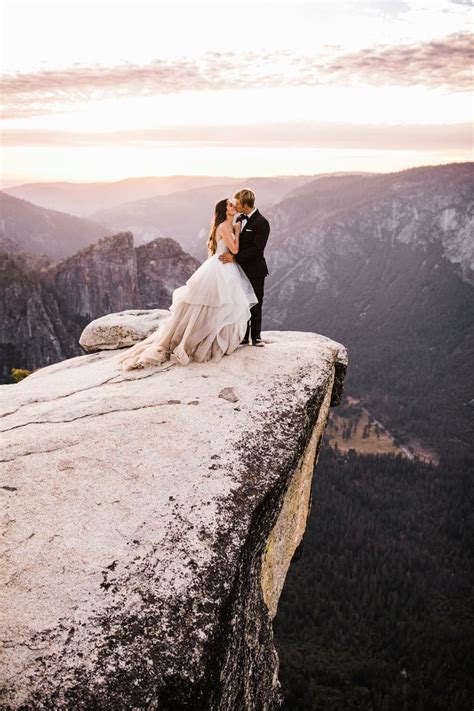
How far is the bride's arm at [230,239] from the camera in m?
11.6

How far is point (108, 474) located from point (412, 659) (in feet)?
315

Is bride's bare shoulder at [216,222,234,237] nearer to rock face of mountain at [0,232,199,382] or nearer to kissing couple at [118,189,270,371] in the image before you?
kissing couple at [118,189,270,371]

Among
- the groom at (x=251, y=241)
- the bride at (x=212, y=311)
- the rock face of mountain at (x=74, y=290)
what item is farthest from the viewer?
the rock face of mountain at (x=74, y=290)

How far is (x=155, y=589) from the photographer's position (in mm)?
6234

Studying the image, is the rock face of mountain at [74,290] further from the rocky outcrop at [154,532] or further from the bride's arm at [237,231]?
the rocky outcrop at [154,532]

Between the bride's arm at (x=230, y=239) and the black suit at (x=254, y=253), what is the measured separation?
23cm

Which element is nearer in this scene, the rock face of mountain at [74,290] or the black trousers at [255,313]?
the black trousers at [255,313]

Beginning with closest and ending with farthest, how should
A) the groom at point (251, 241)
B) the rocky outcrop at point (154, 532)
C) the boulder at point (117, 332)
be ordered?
the rocky outcrop at point (154, 532), the groom at point (251, 241), the boulder at point (117, 332)

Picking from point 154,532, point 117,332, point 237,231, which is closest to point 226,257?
point 237,231

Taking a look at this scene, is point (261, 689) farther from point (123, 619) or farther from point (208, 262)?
point (208, 262)

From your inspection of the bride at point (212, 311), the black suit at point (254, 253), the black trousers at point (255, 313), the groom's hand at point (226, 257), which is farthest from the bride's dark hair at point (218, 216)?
the black trousers at point (255, 313)

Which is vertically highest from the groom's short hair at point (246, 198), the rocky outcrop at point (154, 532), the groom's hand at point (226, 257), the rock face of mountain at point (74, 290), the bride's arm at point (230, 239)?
Result: the groom's short hair at point (246, 198)

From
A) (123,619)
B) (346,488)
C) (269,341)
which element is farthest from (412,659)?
(123,619)

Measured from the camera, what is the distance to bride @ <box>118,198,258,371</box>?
1159 cm
